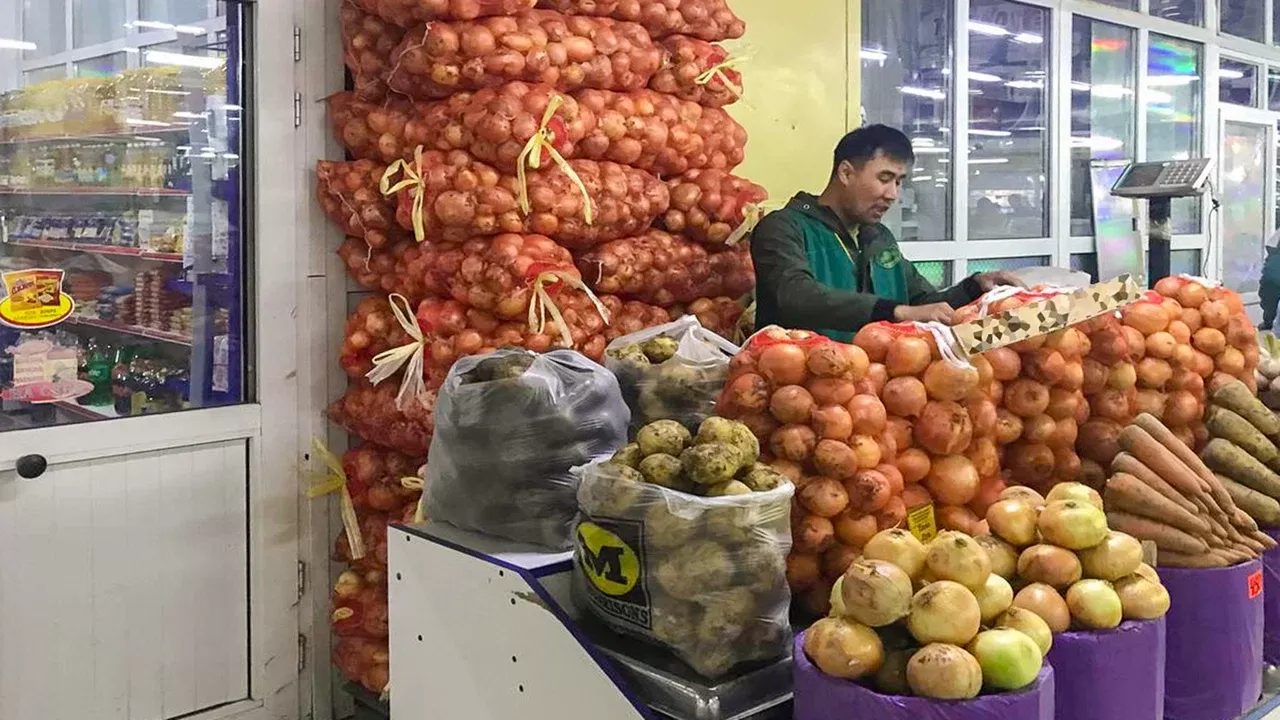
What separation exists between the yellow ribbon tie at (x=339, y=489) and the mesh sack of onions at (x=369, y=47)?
926mm

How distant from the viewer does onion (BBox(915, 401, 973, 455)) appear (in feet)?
5.59

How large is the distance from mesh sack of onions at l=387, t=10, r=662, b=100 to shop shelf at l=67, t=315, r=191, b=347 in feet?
2.72

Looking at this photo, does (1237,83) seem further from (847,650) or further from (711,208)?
(847,650)

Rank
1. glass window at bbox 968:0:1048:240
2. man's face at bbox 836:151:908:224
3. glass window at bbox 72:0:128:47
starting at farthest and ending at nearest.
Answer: glass window at bbox 968:0:1048:240, man's face at bbox 836:151:908:224, glass window at bbox 72:0:128:47

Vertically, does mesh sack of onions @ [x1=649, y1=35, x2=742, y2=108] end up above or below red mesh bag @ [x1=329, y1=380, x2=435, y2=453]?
above

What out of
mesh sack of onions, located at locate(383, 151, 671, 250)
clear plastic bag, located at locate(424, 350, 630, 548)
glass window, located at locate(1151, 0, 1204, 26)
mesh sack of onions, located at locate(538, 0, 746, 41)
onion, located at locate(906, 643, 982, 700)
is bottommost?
onion, located at locate(906, 643, 982, 700)

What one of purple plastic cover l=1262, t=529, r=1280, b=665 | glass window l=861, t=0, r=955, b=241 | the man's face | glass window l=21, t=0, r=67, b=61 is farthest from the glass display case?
glass window l=861, t=0, r=955, b=241

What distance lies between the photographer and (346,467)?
307cm

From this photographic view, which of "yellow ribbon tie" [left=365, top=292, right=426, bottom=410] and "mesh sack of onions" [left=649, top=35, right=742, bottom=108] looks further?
"mesh sack of onions" [left=649, top=35, right=742, bottom=108]

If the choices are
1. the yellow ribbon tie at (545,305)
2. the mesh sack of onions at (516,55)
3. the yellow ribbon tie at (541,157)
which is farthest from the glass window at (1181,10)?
the yellow ribbon tie at (545,305)

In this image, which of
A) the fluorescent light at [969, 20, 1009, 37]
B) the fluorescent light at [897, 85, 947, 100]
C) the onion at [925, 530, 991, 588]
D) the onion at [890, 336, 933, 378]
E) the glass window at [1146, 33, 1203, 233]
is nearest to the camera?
the onion at [925, 530, 991, 588]

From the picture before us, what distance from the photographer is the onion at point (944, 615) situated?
130cm

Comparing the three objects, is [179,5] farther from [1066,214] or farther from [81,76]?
[1066,214]

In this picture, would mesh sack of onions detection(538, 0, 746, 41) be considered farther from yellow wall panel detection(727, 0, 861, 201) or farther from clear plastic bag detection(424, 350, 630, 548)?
clear plastic bag detection(424, 350, 630, 548)
